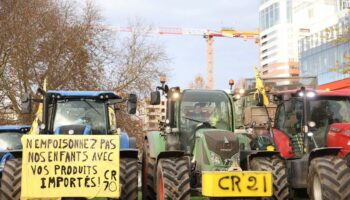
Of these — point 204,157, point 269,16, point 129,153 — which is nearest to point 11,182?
point 129,153

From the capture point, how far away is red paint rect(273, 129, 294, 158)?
38.0 feet

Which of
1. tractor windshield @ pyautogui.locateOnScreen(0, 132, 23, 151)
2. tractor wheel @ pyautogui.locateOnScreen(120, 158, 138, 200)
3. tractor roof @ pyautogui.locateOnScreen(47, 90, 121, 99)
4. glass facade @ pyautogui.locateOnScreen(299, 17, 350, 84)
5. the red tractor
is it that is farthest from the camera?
glass facade @ pyautogui.locateOnScreen(299, 17, 350, 84)

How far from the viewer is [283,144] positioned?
38.4 ft

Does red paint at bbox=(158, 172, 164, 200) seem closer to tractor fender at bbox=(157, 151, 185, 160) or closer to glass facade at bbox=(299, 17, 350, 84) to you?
tractor fender at bbox=(157, 151, 185, 160)

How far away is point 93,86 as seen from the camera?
→ 2848 cm

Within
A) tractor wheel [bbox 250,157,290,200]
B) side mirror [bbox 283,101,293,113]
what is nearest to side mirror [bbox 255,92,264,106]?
side mirror [bbox 283,101,293,113]

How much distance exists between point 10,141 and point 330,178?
822 cm

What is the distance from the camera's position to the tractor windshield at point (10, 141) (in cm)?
1369

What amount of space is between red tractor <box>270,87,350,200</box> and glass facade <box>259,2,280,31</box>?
4466 inches

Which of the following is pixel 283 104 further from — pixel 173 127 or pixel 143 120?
pixel 143 120

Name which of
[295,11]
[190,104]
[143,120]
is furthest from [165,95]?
[295,11]

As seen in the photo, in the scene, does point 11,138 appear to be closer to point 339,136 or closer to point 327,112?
point 327,112

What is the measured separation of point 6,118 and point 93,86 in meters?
4.50

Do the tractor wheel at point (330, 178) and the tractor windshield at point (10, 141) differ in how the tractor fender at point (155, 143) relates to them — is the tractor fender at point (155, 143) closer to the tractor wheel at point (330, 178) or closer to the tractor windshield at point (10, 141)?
the tractor wheel at point (330, 178)
